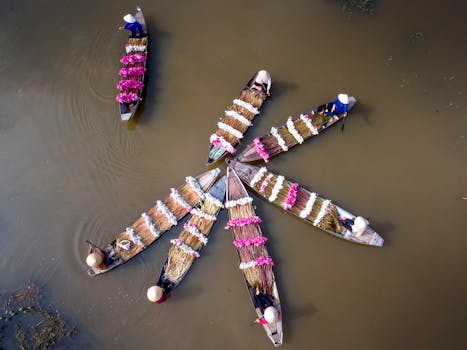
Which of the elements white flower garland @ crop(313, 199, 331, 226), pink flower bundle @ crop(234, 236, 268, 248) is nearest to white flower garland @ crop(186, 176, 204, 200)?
pink flower bundle @ crop(234, 236, 268, 248)


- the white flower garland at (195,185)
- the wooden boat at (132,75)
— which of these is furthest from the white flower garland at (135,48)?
the white flower garland at (195,185)

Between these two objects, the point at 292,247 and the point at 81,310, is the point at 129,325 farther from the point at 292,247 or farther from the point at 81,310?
the point at 292,247

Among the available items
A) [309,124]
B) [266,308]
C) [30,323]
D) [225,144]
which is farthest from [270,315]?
[30,323]

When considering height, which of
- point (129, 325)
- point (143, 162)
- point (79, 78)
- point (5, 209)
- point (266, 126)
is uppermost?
point (79, 78)

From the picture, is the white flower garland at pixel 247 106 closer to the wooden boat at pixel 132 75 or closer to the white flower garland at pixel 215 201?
the white flower garland at pixel 215 201

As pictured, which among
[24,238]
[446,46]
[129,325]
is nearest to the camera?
[129,325]

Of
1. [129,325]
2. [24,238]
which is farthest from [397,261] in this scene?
[24,238]

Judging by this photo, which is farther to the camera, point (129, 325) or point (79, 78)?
point (79, 78)

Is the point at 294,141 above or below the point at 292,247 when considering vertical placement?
above

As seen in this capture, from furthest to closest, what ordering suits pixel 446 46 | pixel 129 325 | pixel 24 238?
pixel 446 46 < pixel 24 238 < pixel 129 325
